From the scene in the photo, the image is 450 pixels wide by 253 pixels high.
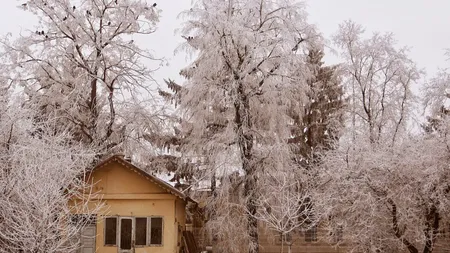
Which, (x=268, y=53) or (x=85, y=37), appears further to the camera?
(x=85, y=37)

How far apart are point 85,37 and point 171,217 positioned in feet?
35.0

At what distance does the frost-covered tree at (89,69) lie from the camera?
2947cm

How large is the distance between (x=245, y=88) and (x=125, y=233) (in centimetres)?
845

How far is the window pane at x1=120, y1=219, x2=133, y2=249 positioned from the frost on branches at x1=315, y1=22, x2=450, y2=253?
8306mm

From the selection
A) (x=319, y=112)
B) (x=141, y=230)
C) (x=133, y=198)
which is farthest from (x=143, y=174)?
(x=319, y=112)

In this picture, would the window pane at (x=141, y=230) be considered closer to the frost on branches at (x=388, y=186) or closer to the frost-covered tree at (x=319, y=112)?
the frost on branches at (x=388, y=186)

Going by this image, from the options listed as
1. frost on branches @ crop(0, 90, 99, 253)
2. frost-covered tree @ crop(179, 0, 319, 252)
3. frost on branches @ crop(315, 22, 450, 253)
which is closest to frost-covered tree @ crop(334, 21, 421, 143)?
frost on branches @ crop(315, 22, 450, 253)

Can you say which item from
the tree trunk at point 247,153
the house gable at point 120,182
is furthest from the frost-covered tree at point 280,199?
the house gable at point 120,182

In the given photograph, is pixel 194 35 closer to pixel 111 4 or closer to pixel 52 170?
pixel 111 4

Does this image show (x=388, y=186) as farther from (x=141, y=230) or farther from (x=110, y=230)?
(x=110, y=230)

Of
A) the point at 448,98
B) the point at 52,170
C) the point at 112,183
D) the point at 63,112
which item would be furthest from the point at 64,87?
the point at 448,98

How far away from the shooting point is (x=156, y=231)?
25938mm

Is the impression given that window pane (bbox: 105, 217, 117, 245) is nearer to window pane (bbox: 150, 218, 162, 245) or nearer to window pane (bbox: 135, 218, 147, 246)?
window pane (bbox: 135, 218, 147, 246)

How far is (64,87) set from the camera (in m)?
30.2
